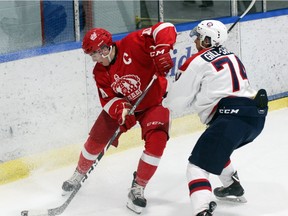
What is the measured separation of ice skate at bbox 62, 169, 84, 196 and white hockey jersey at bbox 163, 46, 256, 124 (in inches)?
33.9

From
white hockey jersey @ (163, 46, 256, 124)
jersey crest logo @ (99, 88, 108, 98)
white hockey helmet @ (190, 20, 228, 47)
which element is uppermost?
white hockey helmet @ (190, 20, 228, 47)

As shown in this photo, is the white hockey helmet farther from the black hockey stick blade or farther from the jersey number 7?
the black hockey stick blade

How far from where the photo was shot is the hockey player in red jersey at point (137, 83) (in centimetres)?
402

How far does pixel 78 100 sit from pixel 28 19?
1.84ft

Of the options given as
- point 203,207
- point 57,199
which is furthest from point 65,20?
point 203,207

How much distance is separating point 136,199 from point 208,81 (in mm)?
721

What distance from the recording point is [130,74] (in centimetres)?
414

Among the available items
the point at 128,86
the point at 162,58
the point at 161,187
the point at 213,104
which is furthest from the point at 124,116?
the point at 161,187

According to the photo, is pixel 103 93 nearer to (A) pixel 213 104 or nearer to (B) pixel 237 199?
(A) pixel 213 104

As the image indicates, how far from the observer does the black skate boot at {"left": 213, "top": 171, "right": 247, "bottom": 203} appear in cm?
411

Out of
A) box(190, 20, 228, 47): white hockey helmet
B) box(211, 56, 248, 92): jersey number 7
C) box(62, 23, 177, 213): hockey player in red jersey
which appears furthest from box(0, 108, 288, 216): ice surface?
box(190, 20, 228, 47): white hockey helmet

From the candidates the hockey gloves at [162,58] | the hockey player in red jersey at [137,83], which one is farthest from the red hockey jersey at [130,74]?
the hockey gloves at [162,58]

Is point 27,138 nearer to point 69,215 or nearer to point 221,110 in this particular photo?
point 69,215

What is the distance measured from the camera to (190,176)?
3676mm
